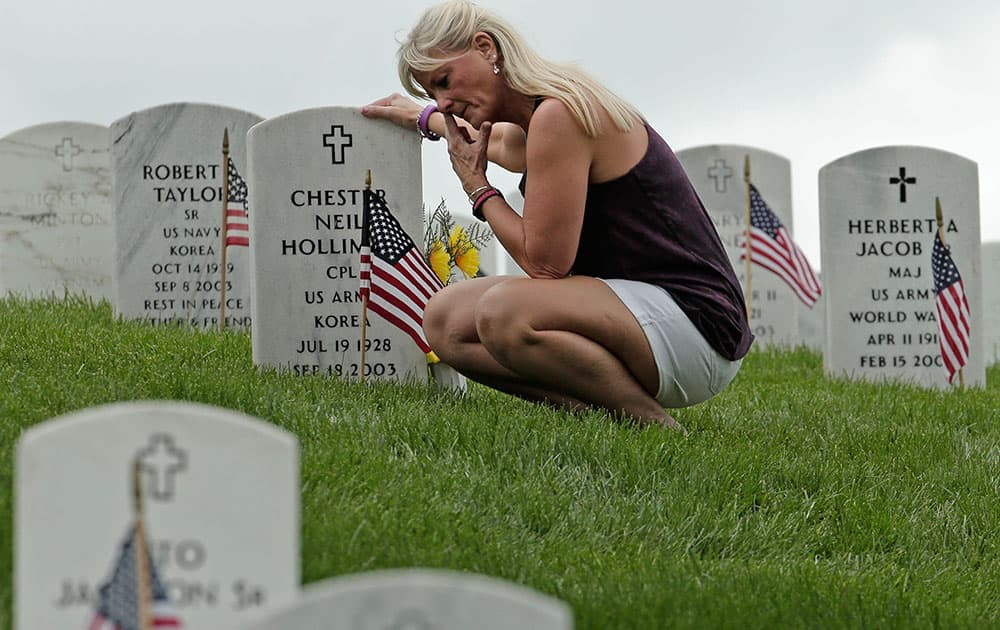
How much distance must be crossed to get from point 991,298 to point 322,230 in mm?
8480

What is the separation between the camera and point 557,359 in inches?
199

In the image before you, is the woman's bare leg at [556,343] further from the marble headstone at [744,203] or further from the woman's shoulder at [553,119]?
the marble headstone at [744,203]

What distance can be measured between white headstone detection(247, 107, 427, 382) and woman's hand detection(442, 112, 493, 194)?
44.2 inches

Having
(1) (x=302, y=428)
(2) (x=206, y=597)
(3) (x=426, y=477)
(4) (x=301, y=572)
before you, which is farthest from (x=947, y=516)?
(2) (x=206, y=597)

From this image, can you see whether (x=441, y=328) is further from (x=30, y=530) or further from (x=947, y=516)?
(x=30, y=530)

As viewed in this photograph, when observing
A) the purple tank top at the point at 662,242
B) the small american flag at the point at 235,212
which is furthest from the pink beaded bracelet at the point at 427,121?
the small american flag at the point at 235,212

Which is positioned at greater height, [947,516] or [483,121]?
[483,121]

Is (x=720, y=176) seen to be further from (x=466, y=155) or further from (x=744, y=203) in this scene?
(x=466, y=155)

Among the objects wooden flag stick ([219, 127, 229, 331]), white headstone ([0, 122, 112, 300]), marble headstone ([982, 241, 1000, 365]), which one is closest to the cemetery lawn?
wooden flag stick ([219, 127, 229, 331])

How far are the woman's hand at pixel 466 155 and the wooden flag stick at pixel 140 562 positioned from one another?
2930 mm

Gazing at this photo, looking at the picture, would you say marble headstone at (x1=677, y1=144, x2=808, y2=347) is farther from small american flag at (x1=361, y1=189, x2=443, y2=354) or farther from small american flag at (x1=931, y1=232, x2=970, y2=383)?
small american flag at (x1=361, y1=189, x2=443, y2=354)

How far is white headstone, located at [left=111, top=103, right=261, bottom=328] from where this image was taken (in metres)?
8.27

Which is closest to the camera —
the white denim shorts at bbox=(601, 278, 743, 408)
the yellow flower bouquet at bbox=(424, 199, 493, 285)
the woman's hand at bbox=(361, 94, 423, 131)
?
the white denim shorts at bbox=(601, 278, 743, 408)

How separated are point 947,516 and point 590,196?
1.60m
